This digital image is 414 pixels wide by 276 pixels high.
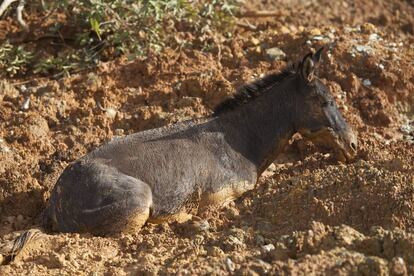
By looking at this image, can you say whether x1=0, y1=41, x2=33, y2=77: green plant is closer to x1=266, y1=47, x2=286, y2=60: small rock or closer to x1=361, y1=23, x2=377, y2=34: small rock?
x1=266, y1=47, x2=286, y2=60: small rock

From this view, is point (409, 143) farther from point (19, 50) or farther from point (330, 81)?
point (19, 50)

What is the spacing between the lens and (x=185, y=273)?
799cm

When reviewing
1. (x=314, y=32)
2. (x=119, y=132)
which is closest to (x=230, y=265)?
(x=119, y=132)

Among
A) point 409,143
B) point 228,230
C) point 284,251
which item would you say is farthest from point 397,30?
point 284,251

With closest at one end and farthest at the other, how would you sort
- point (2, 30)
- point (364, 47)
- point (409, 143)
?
point (409, 143), point (364, 47), point (2, 30)

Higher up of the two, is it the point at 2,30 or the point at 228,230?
the point at 2,30

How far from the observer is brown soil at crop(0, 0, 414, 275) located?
825 cm

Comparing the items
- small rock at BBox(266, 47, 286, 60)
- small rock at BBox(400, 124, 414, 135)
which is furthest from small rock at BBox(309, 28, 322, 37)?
small rock at BBox(400, 124, 414, 135)

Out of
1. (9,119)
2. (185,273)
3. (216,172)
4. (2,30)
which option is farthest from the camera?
(2,30)

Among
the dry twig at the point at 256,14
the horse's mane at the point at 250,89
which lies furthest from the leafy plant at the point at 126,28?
the horse's mane at the point at 250,89

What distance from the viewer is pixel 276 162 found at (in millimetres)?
11867

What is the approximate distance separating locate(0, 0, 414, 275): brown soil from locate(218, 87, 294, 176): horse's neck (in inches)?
15.5

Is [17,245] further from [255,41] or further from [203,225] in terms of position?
[255,41]

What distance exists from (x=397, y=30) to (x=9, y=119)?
→ 7.69m
